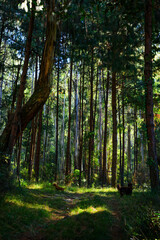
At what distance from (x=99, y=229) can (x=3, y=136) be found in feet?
13.4

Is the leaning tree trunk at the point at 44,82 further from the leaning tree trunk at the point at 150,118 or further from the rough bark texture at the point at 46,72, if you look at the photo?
the leaning tree trunk at the point at 150,118

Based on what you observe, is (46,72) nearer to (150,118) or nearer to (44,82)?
(44,82)

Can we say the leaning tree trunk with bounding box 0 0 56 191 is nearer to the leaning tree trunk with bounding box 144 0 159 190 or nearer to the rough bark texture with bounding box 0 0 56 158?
the rough bark texture with bounding box 0 0 56 158

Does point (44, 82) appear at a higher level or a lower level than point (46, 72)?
lower

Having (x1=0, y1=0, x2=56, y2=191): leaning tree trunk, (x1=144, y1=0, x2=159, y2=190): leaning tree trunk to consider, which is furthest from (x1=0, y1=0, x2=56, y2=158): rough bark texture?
(x1=144, y1=0, x2=159, y2=190): leaning tree trunk

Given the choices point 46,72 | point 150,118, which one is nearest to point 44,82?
point 46,72

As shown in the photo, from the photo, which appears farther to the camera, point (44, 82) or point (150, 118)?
point (150, 118)

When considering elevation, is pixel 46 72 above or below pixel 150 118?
above

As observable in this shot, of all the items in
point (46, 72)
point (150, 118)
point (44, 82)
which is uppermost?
point (46, 72)

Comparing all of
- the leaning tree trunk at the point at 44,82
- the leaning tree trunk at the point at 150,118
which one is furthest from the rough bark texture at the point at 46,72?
the leaning tree trunk at the point at 150,118

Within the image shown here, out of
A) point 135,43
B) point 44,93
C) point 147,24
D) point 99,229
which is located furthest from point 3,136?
point 135,43

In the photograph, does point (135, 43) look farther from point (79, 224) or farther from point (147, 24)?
point (79, 224)

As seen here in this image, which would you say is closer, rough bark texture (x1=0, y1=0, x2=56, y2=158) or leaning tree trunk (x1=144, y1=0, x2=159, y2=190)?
rough bark texture (x1=0, y1=0, x2=56, y2=158)

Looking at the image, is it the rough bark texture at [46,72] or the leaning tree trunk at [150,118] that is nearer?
the rough bark texture at [46,72]
